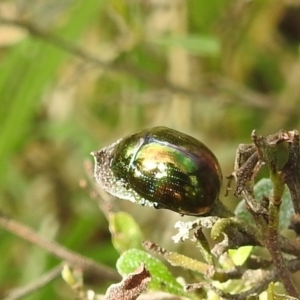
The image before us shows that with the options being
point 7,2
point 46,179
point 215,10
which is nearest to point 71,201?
point 46,179

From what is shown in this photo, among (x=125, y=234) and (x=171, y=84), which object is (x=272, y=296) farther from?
(x=171, y=84)

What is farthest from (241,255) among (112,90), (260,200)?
(112,90)

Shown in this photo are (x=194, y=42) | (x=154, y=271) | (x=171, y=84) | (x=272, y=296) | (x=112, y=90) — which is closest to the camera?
(x=272, y=296)

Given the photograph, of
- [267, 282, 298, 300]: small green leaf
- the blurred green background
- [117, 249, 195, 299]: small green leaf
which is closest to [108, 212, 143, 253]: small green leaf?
[117, 249, 195, 299]: small green leaf

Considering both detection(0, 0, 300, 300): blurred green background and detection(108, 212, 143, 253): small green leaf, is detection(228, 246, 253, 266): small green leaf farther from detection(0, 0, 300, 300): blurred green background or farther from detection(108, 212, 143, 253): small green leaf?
detection(0, 0, 300, 300): blurred green background

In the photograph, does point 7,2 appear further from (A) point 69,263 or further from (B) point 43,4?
(A) point 69,263

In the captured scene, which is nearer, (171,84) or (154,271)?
(154,271)
